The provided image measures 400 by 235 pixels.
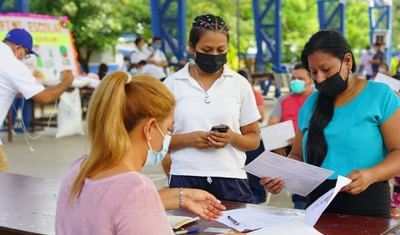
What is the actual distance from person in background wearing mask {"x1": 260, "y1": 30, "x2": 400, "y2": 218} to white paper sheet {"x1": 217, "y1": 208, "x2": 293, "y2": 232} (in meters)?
0.16

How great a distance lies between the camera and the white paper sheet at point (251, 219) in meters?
3.00

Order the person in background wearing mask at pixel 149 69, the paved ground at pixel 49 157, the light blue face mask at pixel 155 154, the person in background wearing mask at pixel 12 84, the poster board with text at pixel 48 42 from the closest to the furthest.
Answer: the light blue face mask at pixel 155 154, the person in background wearing mask at pixel 12 84, the paved ground at pixel 49 157, the poster board with text at pixel 48 42, the person in background wearing mask at pixel 149 69

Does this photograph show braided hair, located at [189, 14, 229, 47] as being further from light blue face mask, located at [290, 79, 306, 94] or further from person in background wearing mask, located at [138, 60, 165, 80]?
person in background wearing mask, located at [138, 60, 165, 80]

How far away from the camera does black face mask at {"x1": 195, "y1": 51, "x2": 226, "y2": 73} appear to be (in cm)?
373

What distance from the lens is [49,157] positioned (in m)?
10.4

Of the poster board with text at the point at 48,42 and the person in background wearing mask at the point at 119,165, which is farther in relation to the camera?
the poster board with text at the point at 48,42

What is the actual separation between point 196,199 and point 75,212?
0.63 meters

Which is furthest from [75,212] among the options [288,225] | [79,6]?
[79,6]

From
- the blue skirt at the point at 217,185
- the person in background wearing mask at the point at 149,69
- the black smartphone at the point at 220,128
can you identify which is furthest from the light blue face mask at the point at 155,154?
the person in background wearing mask at the point at 149,69

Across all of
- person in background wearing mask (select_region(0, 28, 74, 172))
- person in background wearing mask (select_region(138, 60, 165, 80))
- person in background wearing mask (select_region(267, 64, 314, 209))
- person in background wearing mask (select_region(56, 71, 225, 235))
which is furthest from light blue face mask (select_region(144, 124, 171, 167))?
person in background wearing mask (select_region(138, 60, 165, 80))

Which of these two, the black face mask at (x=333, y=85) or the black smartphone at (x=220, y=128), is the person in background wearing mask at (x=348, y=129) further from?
the black smartphone at (x=220, y=128)

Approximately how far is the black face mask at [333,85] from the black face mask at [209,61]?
661 millimetres

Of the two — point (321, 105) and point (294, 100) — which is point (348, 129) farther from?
point (294, 100)

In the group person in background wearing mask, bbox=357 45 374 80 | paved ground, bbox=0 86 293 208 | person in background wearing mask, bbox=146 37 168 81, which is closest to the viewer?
paved ground, bbox=0 86 293 208
